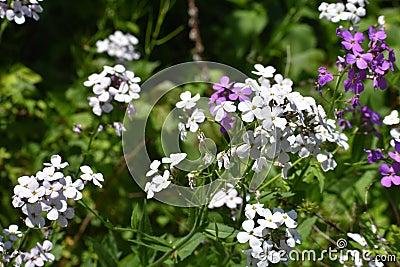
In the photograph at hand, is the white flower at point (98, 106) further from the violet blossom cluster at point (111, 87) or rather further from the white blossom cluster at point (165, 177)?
the white blossom cluster at point (165, 177)

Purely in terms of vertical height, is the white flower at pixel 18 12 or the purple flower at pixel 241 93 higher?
the purple flower at pixel 241 93

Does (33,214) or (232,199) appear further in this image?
(232,199)

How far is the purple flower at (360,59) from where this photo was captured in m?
2.07

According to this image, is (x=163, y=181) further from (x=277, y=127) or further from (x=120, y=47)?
(x=120, y=47)

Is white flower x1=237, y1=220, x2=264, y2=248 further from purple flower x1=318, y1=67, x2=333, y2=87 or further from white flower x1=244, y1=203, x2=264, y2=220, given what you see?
purple flower x1=318, y1=67, x2=333, y2=87

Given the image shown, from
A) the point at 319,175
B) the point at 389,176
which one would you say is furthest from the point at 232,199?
the point at 389,176

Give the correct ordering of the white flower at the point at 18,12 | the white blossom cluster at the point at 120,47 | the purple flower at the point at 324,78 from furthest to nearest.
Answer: the white blossom cluster at the point at 120,47 → the white flower at the point at 18,12 → the purple flower at the point at 324,78

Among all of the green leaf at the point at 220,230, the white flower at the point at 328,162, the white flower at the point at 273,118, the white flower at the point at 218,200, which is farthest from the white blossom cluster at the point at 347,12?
the green leaf at the point at 220,230

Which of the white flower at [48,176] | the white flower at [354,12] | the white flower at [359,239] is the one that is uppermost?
the white flower at [354,12]

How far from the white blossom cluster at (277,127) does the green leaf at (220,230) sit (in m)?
0.29

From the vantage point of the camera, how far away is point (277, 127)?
6.00 ft

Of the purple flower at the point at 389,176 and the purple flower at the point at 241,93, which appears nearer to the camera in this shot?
the purple flower at the point at 241,93

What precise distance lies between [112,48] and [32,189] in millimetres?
1606

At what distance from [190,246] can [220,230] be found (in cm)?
28
